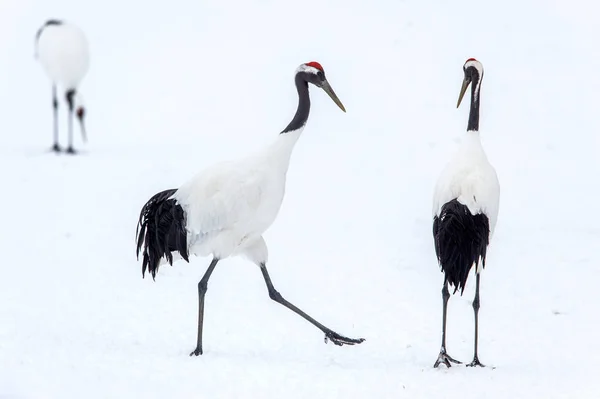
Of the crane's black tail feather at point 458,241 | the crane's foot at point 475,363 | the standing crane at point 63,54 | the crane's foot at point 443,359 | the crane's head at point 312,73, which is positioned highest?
the standing crane at point 63,54

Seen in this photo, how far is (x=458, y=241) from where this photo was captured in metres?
6.64

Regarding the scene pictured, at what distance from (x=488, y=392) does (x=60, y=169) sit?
866cm

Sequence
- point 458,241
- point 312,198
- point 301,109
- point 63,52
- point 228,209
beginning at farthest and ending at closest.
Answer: point 63,52 → point 312,198 → point 301,109 → point 228,209 → point 458,241

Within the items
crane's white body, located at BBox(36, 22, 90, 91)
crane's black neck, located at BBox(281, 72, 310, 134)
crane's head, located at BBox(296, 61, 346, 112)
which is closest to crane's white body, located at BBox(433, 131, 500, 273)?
crane's head, located at BBox(296, 61, 346, 112)

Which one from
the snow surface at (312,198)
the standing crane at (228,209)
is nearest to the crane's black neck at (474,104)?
the standing crane at (228,209)

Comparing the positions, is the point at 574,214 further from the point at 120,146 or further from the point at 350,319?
the point at 120,146

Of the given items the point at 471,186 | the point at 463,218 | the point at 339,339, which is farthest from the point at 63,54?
the point at 463,218

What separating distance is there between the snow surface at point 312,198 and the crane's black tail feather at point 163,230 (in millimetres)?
688

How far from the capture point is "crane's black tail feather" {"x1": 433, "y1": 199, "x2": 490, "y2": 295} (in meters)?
6.64

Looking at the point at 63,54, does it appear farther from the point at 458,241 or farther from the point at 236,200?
the point at 458,241

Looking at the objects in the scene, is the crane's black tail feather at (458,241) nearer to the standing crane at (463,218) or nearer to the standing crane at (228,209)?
the standing crane at (463,218)

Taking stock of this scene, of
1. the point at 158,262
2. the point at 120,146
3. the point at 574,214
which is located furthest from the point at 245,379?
the point at 120,146

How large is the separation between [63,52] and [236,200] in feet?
33.3

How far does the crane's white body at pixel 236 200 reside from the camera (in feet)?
22.9
